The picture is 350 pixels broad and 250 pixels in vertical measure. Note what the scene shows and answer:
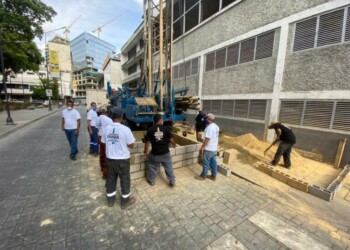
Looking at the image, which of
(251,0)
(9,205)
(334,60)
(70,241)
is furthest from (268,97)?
(9,205)

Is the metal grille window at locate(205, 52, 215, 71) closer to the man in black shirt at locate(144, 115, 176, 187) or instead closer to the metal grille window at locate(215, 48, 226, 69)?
the metal grille window at locate(215, 48, 226, 69)

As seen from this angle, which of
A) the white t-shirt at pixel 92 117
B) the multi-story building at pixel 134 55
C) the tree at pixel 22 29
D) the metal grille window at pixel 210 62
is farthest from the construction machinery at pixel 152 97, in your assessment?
the tree at pixel 22 29

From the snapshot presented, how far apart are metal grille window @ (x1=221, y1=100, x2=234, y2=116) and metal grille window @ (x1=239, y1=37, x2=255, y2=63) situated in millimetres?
2312

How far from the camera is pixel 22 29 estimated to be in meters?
16.5

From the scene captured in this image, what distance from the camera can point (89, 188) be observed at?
374cm

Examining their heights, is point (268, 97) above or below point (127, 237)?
above

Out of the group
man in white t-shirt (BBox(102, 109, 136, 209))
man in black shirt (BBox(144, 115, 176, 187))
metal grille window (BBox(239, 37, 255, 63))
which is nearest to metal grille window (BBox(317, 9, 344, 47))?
metal grille window (BBox(239, 37, 255, 63))

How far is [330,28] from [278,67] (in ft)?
6.31

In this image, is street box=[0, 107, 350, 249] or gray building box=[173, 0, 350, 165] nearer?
street box=[0, 107, 350, 249]

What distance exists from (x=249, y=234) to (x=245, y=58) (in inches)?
333

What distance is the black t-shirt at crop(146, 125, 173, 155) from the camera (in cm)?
359

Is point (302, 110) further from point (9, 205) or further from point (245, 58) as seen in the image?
point (9, 205)

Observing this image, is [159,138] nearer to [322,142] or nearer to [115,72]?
[322,142]

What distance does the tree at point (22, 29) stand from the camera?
15.0 m
